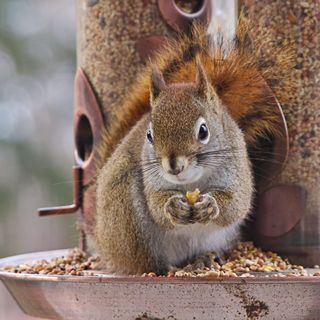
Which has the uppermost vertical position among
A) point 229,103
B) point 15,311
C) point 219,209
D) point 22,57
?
point 22,57

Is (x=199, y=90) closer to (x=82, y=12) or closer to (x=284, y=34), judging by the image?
(x=284, y=34)

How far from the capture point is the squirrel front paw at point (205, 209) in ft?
6.53

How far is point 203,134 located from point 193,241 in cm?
30

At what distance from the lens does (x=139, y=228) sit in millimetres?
2180

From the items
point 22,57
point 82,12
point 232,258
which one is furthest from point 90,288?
point 22,57

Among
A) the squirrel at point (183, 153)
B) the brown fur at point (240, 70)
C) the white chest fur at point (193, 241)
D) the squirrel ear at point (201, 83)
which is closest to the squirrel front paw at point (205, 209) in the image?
the squirrel at point (183, 153)

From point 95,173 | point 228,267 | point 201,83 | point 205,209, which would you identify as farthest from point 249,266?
point 95,173

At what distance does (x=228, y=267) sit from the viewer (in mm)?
2119

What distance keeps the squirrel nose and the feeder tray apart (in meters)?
0.24

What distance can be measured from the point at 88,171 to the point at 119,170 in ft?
1.34

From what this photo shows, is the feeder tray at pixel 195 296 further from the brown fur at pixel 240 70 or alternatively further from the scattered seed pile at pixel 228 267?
the brown fur at pixel 240 70

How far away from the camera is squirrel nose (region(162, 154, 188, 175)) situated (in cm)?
194

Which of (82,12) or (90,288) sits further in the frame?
(82,12)

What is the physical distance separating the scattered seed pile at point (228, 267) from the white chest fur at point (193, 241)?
0.19ft
